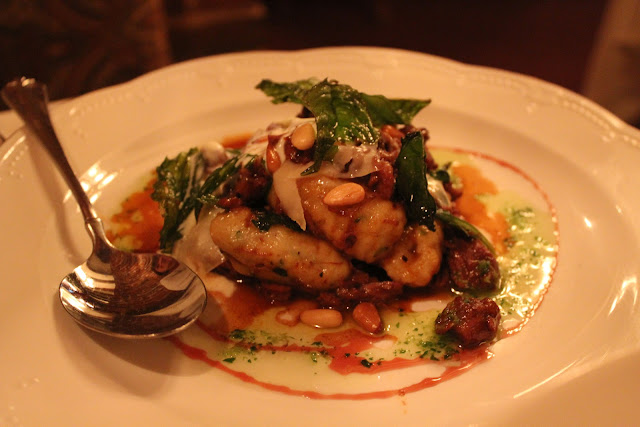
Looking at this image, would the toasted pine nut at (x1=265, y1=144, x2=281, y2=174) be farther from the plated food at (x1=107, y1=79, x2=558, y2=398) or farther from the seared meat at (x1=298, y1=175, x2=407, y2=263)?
the seared meat at (x1=298, y1=175, x2=407, y2=263)

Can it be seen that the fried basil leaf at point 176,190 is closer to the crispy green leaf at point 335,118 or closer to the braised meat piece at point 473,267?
the crispy green leaf at point 335,118

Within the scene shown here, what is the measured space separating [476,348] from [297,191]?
1049mm

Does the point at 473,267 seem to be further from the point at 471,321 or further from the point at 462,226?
the point at 471,321

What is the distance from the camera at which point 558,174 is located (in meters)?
3.09

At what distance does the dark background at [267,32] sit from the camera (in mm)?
4750

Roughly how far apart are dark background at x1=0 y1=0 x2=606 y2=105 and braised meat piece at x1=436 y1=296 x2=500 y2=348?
412 cm

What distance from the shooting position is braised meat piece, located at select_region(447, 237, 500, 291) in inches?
97.7

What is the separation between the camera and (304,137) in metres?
2.36

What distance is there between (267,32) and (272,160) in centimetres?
559

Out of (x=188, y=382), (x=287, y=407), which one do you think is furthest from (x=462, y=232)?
(x=188, y=382)

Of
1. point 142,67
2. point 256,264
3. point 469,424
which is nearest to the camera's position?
Answer: point 469,424

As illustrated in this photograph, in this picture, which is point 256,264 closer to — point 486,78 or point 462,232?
point 462,232

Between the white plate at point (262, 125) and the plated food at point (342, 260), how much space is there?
119mm

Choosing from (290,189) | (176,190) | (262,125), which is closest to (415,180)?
(290,189)
